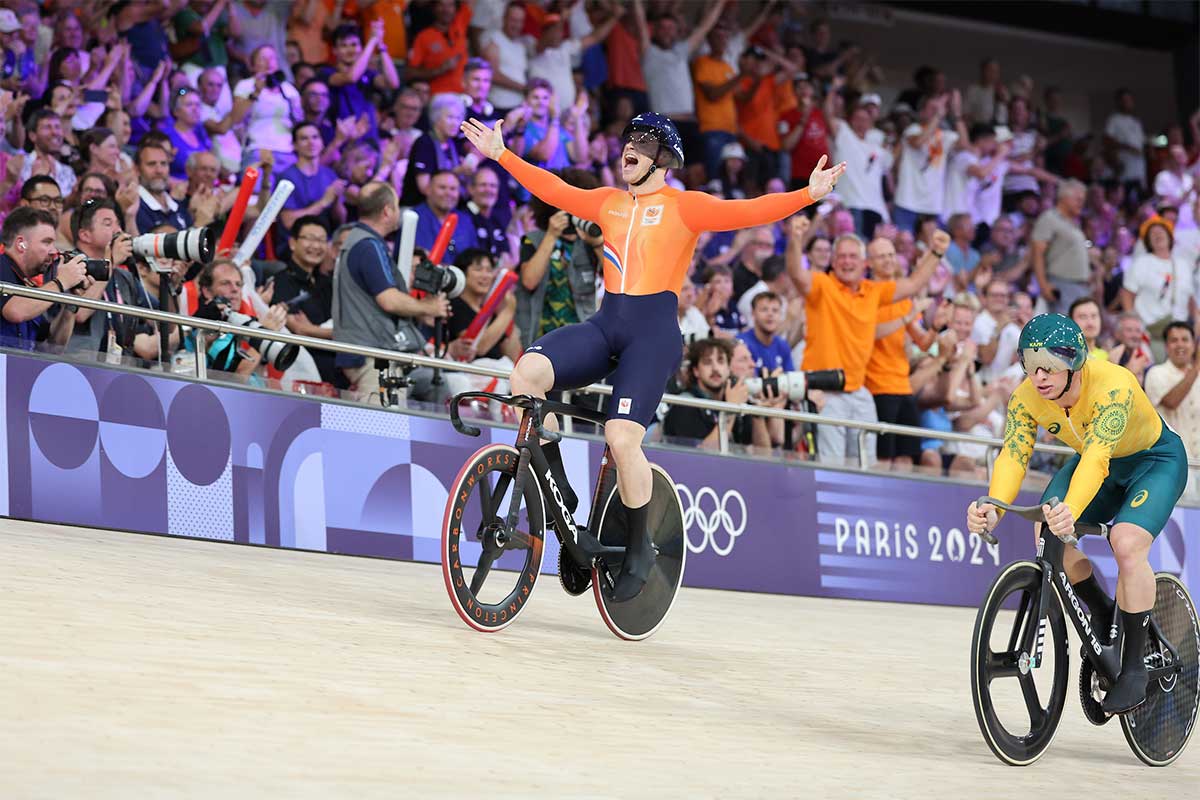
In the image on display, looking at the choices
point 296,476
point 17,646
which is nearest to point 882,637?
point 296,476

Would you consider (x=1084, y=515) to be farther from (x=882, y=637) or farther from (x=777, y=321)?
(x=777, y=321)

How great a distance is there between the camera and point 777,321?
10602mm

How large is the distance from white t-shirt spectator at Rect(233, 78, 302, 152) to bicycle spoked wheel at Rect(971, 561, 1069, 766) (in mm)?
6968

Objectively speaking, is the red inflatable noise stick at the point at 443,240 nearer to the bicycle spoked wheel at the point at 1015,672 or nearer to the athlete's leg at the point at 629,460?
the athlete's leg at the point at 629,460

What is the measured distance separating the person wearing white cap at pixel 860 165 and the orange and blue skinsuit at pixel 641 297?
840 cm

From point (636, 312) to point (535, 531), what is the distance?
94 centimetres

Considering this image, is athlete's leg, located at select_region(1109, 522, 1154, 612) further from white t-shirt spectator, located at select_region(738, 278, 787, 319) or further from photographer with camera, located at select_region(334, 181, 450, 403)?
white t-shirt spectator, located at select_region(738, 278, 787, 319)

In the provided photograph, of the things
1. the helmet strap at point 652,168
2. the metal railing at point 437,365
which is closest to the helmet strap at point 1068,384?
the helmet strap at point 652,168

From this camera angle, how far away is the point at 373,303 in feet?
28.0

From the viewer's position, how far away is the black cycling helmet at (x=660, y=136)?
6.39 metres

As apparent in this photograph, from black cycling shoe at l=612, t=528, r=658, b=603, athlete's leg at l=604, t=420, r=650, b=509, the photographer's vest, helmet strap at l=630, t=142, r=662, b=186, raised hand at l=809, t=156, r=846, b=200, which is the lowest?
black cycling shoe at l=612, t=528, r=658, b=603

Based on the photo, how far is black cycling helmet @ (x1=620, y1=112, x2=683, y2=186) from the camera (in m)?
6.39

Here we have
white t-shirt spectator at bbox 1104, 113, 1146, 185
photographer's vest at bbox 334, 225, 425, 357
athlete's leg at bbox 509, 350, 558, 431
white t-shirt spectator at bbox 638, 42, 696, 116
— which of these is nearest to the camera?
athlete's leg at bbox 509, 350, 558, 431

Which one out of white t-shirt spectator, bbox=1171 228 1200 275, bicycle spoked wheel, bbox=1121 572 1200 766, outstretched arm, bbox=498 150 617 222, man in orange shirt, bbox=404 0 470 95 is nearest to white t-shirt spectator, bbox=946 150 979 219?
white t-shirt spectator, bbox=1171 228 1200 275
